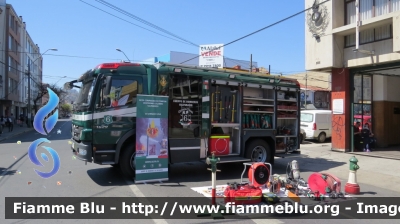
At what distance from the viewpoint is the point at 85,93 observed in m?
8.52

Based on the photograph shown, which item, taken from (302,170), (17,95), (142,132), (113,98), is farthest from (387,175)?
(17,95)

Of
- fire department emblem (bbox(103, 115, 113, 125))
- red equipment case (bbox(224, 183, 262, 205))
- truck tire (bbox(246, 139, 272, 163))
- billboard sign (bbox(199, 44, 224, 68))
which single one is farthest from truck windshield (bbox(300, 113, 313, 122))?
billboard sign (bbox(199, 44, 224, 68))

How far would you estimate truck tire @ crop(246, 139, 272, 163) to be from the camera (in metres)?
10.1

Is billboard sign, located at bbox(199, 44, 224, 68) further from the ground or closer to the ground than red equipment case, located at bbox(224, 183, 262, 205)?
further from the ground

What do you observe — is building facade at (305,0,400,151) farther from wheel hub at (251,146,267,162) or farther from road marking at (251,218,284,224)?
road marking at (251,218,284,224)

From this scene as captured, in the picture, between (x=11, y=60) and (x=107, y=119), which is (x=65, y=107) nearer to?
(x=11, y=60)

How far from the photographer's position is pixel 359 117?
1566 centimetres

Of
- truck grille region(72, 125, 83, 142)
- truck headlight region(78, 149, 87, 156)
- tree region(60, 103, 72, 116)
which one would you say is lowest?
truck headlight region(78, 149, 87, 156)

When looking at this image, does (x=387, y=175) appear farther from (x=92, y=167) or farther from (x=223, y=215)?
(x=92, y=167)

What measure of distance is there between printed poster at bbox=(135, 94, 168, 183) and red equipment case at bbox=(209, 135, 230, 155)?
1.44 metres

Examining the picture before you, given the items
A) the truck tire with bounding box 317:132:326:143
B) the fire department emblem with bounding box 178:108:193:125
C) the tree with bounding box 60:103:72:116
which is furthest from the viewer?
the tree with bounding box 60:103:72:116

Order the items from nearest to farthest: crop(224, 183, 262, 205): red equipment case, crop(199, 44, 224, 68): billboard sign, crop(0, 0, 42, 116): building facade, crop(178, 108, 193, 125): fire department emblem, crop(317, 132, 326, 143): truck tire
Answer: crop(224, 183, 262, 205): red equipment case → crop(178, 108, 193, 125): fire department emblem → crop(317, 132, 326, 143): truck tire → crop(199, 44, 224, 68): billboard sign → crop(0, 0, 42, 116): building facade

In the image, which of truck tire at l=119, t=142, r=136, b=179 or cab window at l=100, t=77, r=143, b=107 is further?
truck tire at l=119, t=142, r=136, b=179

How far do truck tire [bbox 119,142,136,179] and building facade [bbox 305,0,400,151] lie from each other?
9.02 metres
